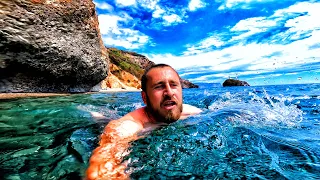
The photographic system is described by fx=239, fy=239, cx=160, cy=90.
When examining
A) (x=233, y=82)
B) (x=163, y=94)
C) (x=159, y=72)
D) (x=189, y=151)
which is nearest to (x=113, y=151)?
(x=189, y=151)

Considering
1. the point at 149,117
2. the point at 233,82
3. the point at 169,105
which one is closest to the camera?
the point at 169,105

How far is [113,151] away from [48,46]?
13.7 m

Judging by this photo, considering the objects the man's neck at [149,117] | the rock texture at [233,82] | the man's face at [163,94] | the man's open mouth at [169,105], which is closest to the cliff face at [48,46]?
the man's neck at [149,117]

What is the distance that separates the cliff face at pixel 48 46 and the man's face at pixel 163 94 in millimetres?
11393

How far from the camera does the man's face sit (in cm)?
330

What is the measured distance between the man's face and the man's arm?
359 millimetres

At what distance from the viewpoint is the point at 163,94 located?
3295mm

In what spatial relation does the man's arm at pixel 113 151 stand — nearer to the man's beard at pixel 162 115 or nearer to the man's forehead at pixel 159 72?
the man's beard at pixel 162 115

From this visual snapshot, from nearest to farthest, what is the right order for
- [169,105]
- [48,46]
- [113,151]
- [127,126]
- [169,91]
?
1. [113,151]
2. [127,126]
3. [169,91]
4. [169,105]
5. [48,46]

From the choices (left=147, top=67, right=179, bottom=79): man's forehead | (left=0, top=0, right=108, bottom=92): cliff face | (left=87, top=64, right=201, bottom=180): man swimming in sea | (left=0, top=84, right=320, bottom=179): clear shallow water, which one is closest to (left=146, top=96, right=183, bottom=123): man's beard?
(left=87, top=64, right=201, bottom=180): man swimming in sea

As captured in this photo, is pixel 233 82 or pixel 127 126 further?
pixel 233 82

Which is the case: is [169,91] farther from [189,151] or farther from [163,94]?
[189,151]

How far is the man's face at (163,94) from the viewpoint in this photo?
130 inches

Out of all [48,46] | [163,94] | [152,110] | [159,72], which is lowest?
[152,110]
